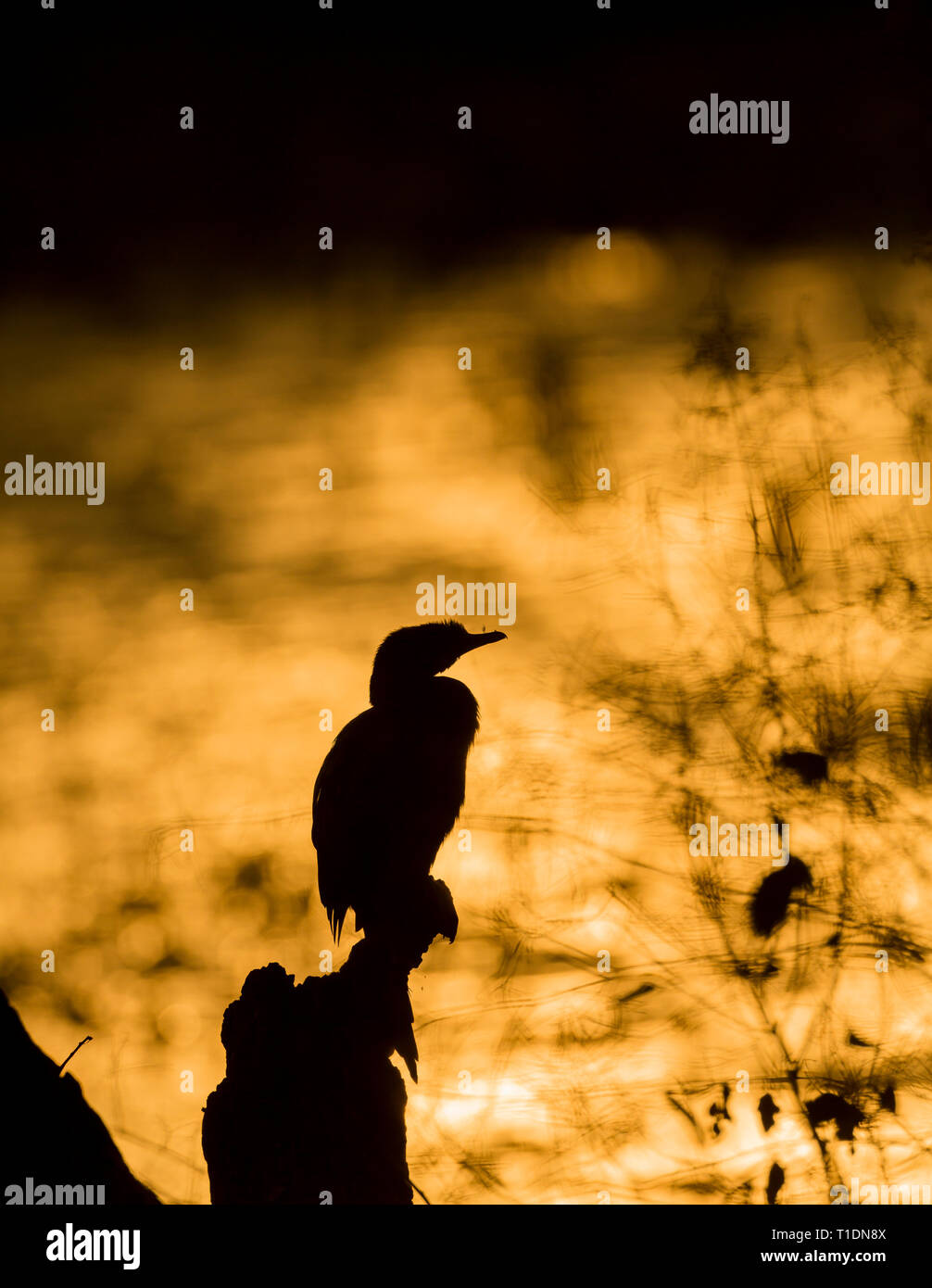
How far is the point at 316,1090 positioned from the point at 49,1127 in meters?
6.88

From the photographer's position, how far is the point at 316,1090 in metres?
6.27

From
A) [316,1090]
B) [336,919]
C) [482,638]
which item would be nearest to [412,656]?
[482,638]

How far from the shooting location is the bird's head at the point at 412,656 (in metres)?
7.59

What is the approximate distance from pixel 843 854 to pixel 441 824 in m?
3.77

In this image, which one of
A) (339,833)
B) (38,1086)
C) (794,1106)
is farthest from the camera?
(38,1086)

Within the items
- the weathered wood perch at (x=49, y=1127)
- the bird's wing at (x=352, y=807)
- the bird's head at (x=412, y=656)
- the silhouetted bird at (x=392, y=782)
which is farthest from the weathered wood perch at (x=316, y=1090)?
the weathered wood perch at (x=49, y=1127)

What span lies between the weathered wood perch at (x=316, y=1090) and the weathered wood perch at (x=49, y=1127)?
5240 mm

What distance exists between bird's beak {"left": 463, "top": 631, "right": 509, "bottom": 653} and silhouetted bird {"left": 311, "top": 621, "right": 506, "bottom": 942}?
37 centimetres

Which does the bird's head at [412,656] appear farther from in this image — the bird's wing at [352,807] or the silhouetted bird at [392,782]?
the bird's wing at [352,807]

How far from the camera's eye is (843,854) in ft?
29.9

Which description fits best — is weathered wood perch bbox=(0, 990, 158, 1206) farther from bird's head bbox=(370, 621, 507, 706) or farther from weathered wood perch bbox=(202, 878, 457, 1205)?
bird's head bbox=(370, 621, 507, 706)
